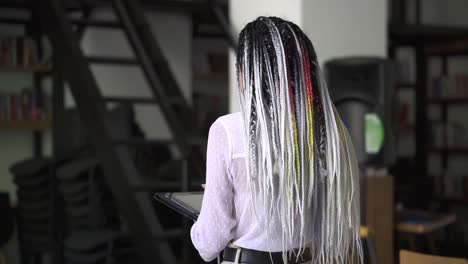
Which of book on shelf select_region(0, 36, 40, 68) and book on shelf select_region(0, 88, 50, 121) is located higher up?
book on shelf select_region(0, 36, 40, 68)

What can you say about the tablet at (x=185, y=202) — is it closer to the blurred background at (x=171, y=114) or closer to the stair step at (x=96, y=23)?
the blurred background at (x=171, y=114)

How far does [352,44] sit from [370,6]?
28 centimetres

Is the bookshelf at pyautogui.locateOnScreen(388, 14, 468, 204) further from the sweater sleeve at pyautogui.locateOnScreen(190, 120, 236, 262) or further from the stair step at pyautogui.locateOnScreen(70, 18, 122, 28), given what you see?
the sweater sleeve at pyautogui.locateOnScreen(190, 120, 236, 262)

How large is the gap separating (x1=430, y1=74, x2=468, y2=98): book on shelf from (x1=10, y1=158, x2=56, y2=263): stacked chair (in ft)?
13.7

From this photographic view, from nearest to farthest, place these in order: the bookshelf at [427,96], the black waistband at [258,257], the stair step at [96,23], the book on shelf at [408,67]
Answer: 1. the black waistband at [258,257]
2. the stair step at [96,23]
3. the bookshelf at [427,96]
4. the book on shelf at [408,67]

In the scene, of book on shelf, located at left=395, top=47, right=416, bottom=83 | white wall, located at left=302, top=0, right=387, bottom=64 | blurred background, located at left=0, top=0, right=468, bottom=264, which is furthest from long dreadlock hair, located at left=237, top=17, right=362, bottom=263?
book on shelf, located at left=395, top=47, right=416, bottom=83

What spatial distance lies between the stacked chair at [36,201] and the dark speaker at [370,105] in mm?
2369

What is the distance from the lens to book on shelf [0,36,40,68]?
210 inches

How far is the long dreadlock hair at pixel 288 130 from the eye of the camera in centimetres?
135

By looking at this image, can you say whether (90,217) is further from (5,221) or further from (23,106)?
(23,106)

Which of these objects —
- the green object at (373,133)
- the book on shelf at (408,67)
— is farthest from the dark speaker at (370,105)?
the book on shelf at (408,67)

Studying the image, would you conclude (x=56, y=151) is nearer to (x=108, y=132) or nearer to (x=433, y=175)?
(x=108, y=132)

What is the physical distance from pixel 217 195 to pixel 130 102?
8.58ft

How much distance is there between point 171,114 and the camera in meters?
3.60
